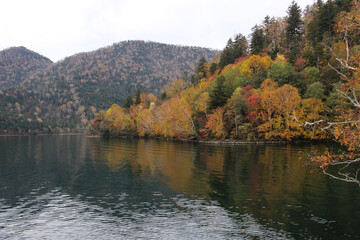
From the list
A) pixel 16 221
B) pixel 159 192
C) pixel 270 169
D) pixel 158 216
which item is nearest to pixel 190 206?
pixel 158 216

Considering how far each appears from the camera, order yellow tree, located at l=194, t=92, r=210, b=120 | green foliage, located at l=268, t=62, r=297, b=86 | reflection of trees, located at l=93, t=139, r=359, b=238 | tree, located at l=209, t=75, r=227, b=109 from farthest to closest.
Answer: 1. yellow tree, located at l=194, t=92, r=210, b=120
2. tree, located at l=209, t=75, r=227, b=109
3. green foliage, located at l=268, t=62, r=297, b=86
4. reflection of trees, located at l=93, t=139, r=359, b=238

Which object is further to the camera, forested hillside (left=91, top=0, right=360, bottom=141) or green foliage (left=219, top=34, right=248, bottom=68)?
green foliage (left=219, top=34, right=248, bottom=68)

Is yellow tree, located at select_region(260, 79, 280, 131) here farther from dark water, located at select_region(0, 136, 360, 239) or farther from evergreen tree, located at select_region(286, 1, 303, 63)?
dark water, located at select_region(0, 136, 360, 239)

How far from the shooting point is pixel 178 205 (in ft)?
72.9

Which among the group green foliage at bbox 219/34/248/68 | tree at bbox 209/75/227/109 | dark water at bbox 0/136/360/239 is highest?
green foliage at bbox 219/34/248/68

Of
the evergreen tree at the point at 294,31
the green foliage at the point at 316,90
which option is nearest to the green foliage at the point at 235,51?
the evergreen tree at the point at 294,31

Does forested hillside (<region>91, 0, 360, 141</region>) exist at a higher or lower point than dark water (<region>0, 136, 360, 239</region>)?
higher

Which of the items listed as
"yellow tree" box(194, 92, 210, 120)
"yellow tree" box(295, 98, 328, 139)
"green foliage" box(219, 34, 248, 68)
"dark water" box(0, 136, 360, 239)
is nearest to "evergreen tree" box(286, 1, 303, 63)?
"green foliage" box(219, 34, 248, 68)

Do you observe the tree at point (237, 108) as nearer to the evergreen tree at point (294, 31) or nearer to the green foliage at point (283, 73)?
the green foliage at point (283, 73)

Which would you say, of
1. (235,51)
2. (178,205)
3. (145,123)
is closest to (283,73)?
(235,51)

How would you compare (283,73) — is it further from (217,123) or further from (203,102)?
(203,102)

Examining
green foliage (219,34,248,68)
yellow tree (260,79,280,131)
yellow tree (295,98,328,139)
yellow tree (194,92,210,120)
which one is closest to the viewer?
yellow tree (295,98,328,139)

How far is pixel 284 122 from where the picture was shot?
78.8m

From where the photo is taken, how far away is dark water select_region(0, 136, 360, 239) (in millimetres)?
17047
